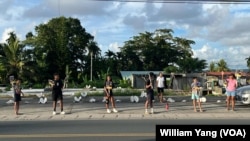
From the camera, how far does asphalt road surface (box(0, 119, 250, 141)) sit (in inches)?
431

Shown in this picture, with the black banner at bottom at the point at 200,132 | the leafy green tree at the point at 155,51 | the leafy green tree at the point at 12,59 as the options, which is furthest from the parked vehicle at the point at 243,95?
the leafy green tree at the point at 155,51

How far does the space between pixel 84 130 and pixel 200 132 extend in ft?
20.8

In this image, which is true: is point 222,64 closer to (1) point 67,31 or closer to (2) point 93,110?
(1) point 67,31

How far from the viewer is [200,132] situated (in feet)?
21.3

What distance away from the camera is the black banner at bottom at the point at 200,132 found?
637 centimetres

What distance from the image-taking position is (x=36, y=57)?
2206 inches

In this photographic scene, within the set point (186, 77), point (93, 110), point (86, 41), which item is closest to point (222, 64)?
point (86, 41)

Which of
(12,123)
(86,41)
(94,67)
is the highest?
(86,41)

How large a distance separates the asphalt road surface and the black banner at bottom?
413 cm

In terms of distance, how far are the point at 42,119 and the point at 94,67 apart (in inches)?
1773

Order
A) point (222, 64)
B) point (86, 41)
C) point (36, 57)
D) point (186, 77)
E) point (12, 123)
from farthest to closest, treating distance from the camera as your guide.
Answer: point (222, 64), point (86, 41), point (36, 57), point (186, 77), point (12, 123)

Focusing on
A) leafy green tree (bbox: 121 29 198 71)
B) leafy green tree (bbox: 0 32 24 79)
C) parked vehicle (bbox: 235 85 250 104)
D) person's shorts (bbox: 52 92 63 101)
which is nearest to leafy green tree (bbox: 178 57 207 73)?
leafy green tree (bbox: 121 29 198 71)

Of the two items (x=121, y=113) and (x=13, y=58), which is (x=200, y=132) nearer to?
(x=121, y=113)

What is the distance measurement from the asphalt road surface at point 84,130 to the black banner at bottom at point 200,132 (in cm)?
413
